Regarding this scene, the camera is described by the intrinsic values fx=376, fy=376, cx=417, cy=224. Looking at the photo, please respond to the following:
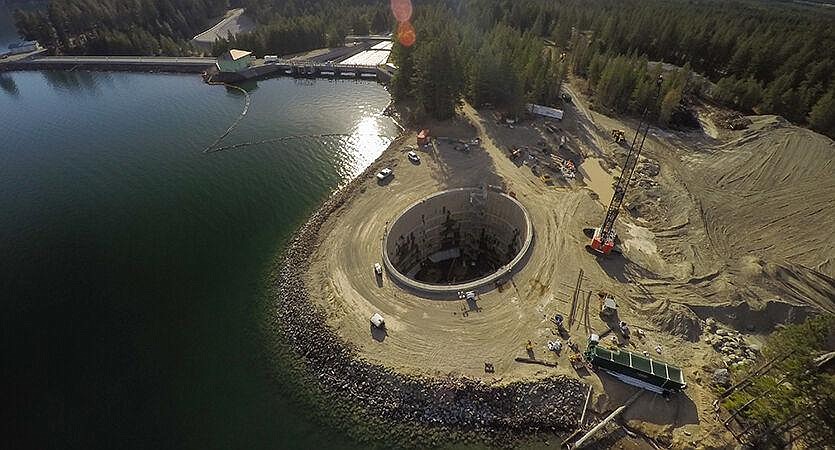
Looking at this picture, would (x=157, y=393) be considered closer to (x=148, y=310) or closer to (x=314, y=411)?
(x=148, y=310)

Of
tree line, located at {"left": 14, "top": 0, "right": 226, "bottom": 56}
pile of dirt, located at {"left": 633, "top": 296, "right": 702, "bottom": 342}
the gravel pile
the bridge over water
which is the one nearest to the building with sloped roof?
the bridge over water

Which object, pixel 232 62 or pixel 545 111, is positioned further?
pixel 232 62

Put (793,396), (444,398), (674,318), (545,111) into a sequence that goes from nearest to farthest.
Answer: (793,396), (444,398), (674,318), (545,111)

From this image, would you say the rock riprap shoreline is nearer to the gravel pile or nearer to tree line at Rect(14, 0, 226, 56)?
the gravel pile

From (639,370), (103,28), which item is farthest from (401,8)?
(639,370)

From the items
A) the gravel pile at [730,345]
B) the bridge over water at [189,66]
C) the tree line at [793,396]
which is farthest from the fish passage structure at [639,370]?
the bridge over water at [189,66]

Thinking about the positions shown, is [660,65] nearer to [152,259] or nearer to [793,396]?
[793,396]
